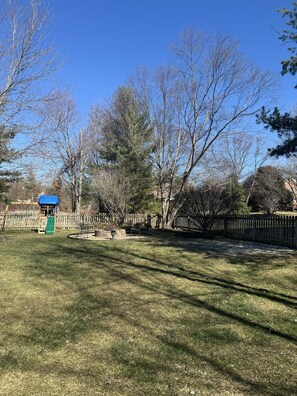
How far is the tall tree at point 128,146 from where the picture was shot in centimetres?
2909

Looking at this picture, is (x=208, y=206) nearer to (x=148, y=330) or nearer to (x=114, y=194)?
(x=114, y=194)

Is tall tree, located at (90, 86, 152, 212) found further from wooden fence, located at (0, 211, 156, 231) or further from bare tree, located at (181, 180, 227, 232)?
bare tree, located at (181, 180, 227, 232)

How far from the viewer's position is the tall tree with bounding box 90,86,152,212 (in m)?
29.1

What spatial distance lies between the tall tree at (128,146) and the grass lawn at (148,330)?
63.3 feet

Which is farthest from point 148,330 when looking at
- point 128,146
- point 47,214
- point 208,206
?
point 128,146

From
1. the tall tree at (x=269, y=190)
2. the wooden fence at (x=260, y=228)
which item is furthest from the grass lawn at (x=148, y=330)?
the tall tree at (x=269, y=190)

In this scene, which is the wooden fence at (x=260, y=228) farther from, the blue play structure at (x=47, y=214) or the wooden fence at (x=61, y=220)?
the wooden fence at (x=61, y=220)

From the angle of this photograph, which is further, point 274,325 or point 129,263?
point 129,263

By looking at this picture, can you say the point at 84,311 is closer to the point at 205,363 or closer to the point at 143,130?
the point at 205,363

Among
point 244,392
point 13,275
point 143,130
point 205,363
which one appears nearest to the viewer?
point 244,392

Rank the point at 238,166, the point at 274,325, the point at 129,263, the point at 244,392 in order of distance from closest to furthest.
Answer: the point at 244,392
the point at 274,325
the point at 129,263
the point at 238,166

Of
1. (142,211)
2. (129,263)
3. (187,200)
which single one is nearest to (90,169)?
(142,211)

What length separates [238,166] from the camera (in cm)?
4825

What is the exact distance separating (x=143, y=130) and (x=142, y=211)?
299 inches
